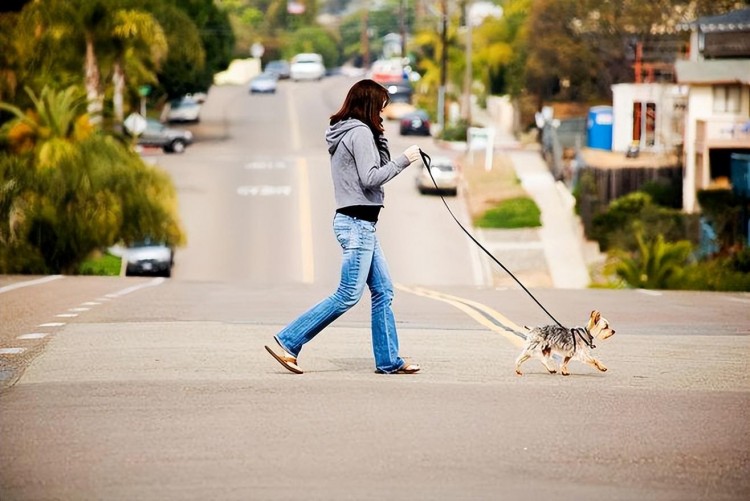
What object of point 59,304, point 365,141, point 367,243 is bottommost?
point 59,304

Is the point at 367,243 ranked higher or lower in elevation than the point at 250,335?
higher

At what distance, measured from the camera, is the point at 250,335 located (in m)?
14.6

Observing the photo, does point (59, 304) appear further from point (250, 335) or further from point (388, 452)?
point (388, 452)

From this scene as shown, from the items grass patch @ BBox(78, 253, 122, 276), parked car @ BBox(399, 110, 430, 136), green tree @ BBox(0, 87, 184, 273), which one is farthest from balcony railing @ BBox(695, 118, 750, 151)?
parked car @ BBox(399, 110, 430, 136)

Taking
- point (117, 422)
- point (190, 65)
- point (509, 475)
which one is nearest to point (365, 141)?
point (117, 422)

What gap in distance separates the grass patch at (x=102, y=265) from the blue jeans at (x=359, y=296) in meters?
26.1

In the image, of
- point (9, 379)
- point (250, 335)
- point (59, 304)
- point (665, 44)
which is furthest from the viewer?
Result: point (665, 44)

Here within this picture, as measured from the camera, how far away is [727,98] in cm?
5909

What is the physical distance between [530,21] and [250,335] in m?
74.7

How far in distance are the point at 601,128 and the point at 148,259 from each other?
32.8 m

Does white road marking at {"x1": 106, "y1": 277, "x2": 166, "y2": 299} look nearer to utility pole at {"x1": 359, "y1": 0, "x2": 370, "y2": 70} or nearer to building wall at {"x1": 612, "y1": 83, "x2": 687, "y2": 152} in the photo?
building wall at {"x1": 612, "y1": 83, "x2": 687, "y2": 152}

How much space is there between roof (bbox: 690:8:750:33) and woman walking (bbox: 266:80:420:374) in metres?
52.9

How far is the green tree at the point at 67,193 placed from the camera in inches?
1384

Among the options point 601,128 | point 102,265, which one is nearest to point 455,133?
point 601,128
